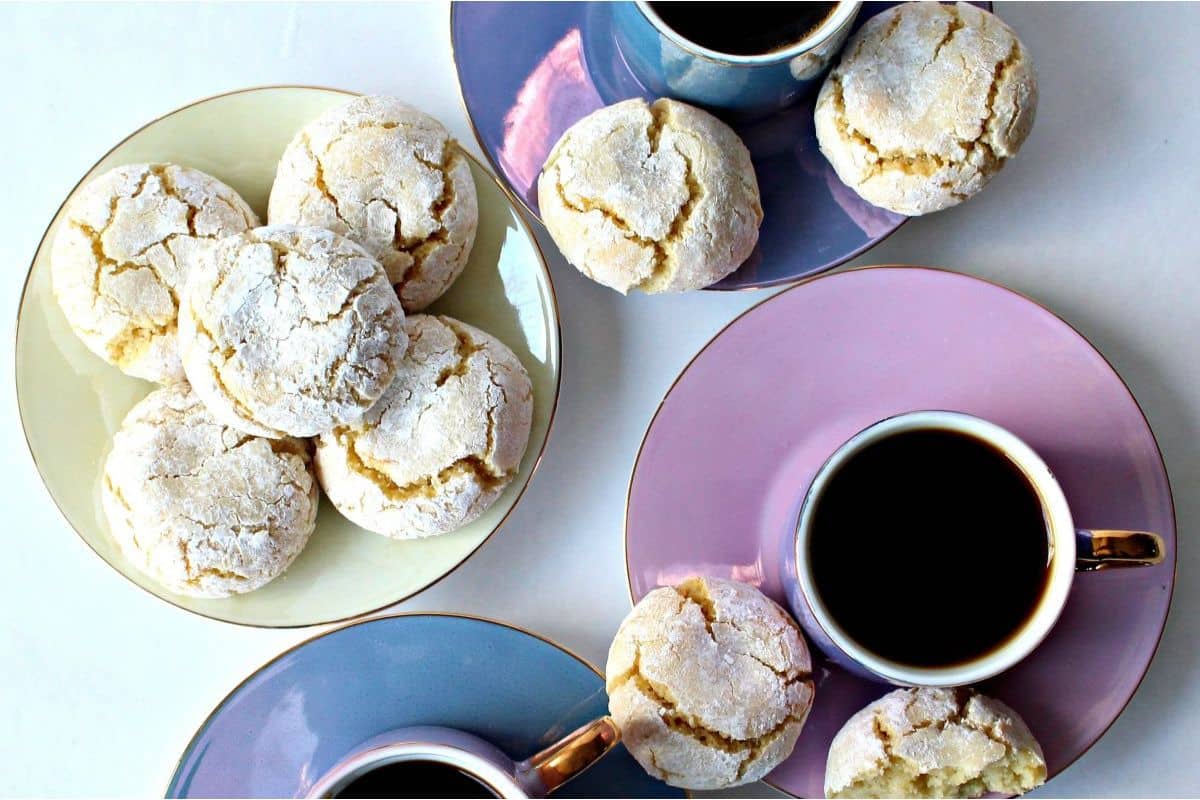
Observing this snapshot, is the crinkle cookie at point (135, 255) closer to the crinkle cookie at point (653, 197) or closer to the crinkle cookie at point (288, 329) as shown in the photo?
the crinkle cookie at point (288, 329)

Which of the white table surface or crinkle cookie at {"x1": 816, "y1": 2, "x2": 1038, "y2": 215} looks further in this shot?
the white table surface

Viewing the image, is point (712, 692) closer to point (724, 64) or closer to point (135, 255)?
point (724, 64)

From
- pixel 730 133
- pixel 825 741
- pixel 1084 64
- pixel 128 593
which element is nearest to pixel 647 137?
pixel 730 133

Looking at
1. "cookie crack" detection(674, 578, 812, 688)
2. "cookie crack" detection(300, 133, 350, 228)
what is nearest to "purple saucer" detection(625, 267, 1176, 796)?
"cookie crack" detection(674, 578, 812, 688)

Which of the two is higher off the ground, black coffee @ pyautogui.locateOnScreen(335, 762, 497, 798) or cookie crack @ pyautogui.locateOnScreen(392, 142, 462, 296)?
cookie crack @ pyautogui.locateOnScreen(392, 142, 462, 296)

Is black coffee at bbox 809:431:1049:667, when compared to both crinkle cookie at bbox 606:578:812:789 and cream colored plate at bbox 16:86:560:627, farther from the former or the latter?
cream colored plate at bbox 16:86:560:627

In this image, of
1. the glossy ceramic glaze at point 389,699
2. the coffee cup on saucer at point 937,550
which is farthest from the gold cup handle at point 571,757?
the coffee cup on saucer at point 937,550
